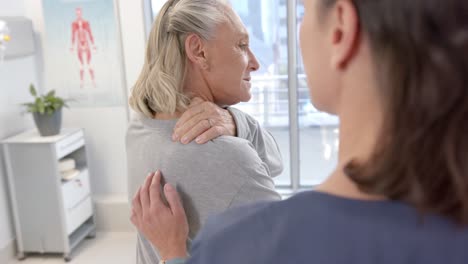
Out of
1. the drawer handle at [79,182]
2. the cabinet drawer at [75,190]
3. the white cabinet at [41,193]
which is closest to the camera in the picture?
the white cabinet at [41,193]

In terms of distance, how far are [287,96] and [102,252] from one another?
1725 mm

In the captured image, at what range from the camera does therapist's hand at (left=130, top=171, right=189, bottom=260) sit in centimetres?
100

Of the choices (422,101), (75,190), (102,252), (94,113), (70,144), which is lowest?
(102,252)

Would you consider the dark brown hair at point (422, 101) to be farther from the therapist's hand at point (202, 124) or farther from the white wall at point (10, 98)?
the white wall at point (10, 98)

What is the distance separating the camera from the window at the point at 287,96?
11.5 feet

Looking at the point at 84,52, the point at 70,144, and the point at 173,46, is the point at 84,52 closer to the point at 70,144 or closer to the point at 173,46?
the point at 70,144

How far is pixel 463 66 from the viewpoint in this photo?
0.42 meters

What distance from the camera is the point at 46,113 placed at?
3068 millimetres

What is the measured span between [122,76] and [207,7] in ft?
7.85

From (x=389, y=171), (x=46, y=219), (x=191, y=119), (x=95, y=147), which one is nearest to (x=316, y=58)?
(x=389, y=171)

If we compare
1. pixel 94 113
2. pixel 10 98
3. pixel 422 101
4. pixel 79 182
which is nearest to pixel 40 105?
pixel 10 98

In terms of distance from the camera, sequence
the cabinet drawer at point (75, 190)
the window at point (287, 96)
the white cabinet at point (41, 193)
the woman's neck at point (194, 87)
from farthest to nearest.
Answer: the window at point (287, 96), the cabinet drawer at point (75, 190), the white cabinet at point (41, 193), the woman's neck at point (194, 87)

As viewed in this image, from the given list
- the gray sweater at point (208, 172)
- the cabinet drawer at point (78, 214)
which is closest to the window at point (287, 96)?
the cabinet drawer at point (78, 214)

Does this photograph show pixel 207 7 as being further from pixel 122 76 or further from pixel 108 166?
pixel 108 166
